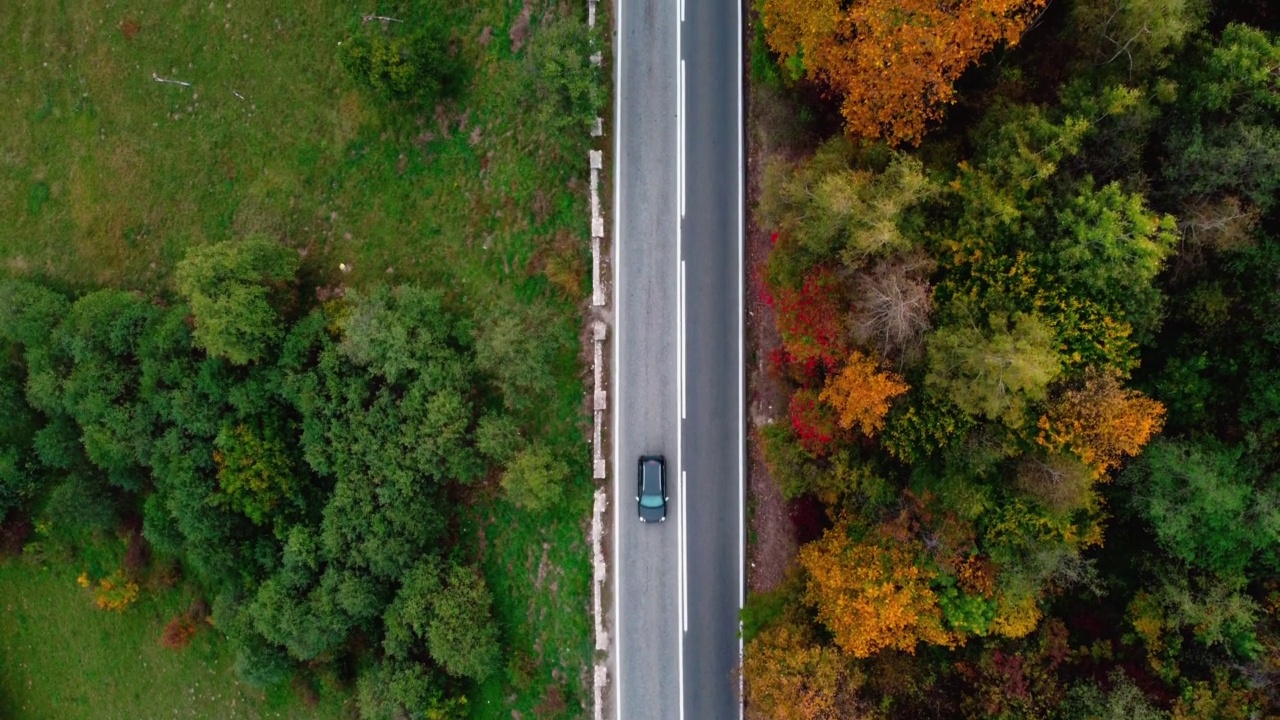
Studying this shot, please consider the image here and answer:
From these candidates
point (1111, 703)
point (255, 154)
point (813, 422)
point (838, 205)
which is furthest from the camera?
point (255, 154)

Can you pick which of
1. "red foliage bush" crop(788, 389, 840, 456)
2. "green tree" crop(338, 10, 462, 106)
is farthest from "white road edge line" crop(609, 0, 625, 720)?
"red foliage bush" crop(788, 389, 840, 456)

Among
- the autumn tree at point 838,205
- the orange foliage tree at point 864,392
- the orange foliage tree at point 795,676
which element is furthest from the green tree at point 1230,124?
the orange foliage tree at point 795,676

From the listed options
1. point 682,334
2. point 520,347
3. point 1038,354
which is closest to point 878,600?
point 1038,354

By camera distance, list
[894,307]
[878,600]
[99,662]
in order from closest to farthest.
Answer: [894,307], [878,600], [99,662]

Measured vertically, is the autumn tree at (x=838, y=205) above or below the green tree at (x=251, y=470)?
above

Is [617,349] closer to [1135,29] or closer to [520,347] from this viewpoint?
[520,347]

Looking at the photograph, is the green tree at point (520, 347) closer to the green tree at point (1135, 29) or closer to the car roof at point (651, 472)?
the car roof at point (651, 472)
